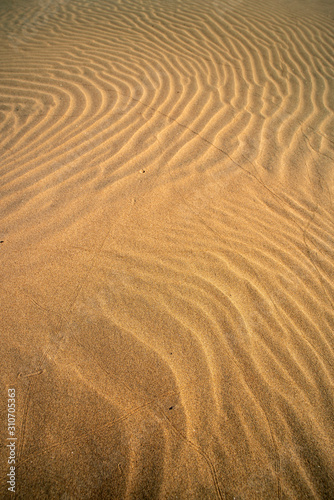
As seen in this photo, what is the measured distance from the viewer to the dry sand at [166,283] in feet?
4.57

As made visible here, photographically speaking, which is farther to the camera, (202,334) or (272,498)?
(202,334)

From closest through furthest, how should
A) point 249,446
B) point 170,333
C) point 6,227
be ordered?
1. point 249,446
2. point 170,333
3. point 6,227

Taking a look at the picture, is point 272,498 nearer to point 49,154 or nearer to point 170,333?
point 170,333

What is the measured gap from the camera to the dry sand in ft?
4.57

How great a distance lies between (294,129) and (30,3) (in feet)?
23.0

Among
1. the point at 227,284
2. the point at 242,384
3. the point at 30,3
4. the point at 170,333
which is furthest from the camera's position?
the point at 30,3

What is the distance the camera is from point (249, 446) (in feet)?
4.70

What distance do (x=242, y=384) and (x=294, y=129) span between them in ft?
9.73

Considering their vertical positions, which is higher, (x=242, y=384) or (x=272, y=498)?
(x=242, y=384)

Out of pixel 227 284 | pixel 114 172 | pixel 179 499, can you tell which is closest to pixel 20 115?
pixel 114 172

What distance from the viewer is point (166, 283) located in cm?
203

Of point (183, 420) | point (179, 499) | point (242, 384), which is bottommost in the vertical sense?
point (179, 499)

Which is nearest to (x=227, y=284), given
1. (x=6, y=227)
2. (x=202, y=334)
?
(x=202, y=334)

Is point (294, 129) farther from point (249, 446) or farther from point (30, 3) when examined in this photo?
point (30, 3)
